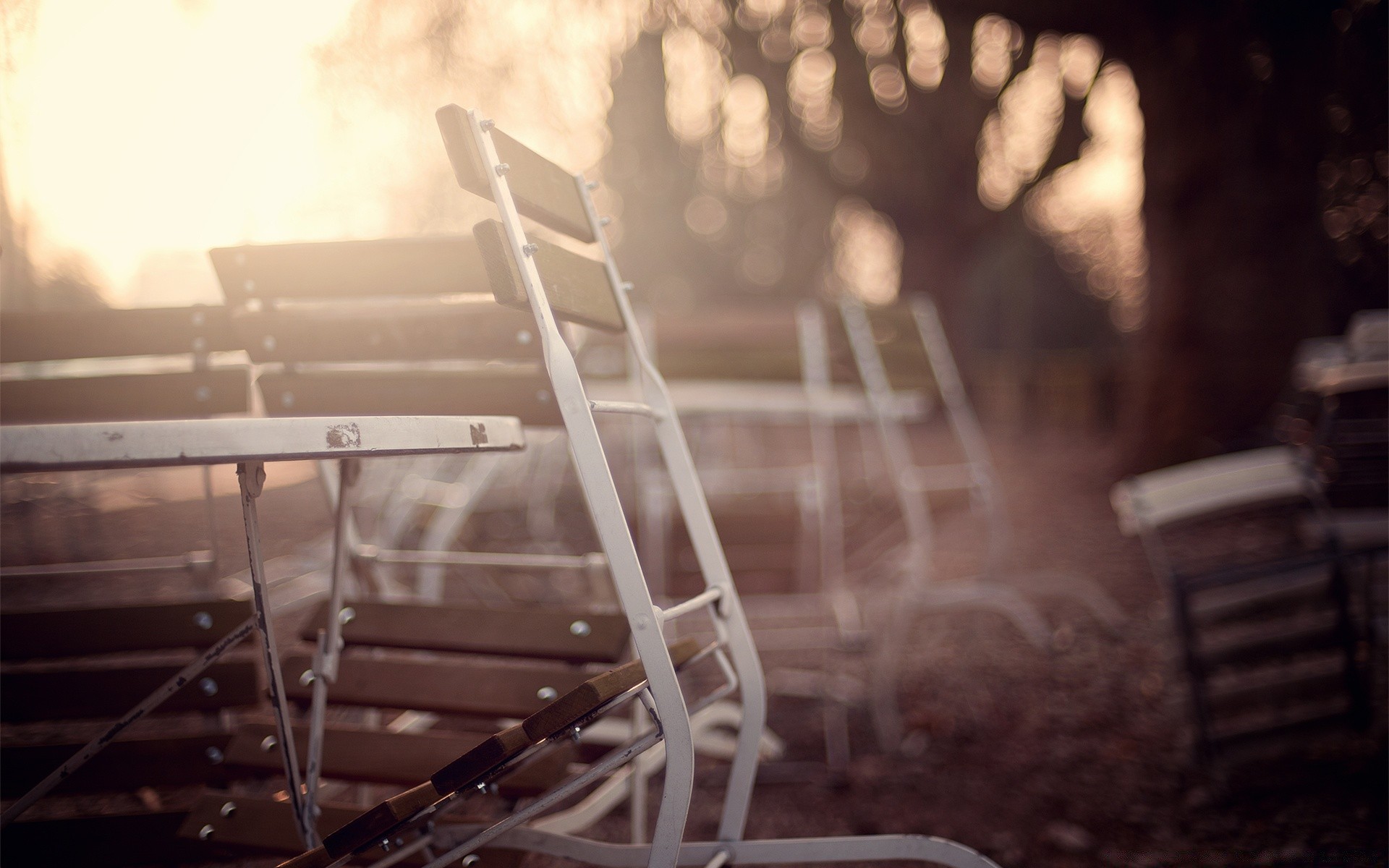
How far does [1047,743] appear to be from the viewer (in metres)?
A: 2.74

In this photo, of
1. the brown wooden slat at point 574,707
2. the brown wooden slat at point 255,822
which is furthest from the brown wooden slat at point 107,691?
the brown wooden slat at point 574,707

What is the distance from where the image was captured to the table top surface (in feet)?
2.58

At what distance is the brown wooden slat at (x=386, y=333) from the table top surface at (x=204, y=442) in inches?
27.7

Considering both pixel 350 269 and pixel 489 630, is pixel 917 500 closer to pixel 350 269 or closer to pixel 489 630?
pixel 489 630

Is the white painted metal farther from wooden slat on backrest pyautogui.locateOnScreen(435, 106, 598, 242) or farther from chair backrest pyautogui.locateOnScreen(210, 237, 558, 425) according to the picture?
chair backrest pyautogui.locateOnScreen(210, 237, 558, 425)

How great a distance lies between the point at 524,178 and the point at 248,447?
2.03ft

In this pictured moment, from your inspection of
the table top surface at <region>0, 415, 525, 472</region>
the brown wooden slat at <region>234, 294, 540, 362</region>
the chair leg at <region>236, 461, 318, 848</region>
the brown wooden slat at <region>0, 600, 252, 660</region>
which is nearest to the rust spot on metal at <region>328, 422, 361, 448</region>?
the table top surface at <region>0, 415, 525, 472</region>

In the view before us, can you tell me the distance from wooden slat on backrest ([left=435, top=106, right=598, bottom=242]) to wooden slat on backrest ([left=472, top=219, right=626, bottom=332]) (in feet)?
0.18

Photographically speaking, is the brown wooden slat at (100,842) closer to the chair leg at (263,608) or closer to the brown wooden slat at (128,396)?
the chair leg at (263,608)

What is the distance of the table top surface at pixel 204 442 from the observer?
79cm

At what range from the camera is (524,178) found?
1.27m

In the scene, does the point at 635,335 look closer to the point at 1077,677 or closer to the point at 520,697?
the point at 520,697

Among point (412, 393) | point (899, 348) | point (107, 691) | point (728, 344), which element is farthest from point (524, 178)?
point (728, 344)

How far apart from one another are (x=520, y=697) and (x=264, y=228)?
2.02m
